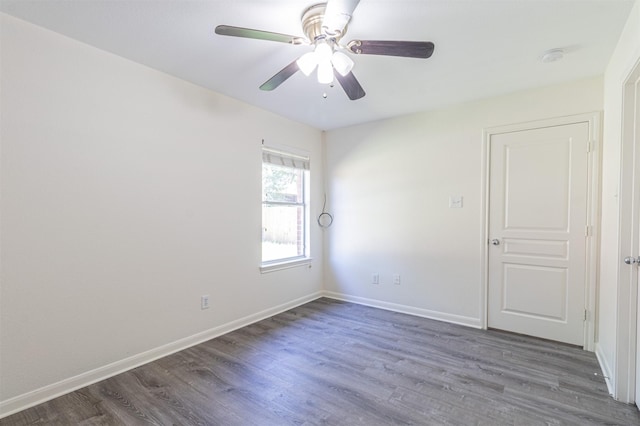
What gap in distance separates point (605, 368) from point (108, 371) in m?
3.81

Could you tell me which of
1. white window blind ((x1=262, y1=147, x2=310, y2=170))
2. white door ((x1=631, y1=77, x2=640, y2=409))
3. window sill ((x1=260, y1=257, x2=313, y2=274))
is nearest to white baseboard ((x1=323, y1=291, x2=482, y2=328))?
window sill ((x1=260, y1=257, x2=313, y2=274))

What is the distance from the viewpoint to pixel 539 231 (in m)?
2.92

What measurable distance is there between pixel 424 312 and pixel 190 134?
323cm

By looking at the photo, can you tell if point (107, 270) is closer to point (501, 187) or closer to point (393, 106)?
point (393, 106)

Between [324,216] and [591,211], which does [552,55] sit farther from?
[324,216]

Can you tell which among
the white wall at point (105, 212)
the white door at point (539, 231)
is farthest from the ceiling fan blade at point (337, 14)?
the white door at point (539, 231)

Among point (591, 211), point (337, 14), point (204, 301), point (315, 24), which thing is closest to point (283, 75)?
point (315, 24)

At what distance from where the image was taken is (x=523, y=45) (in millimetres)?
2148

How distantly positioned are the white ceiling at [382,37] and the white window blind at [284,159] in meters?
0.80

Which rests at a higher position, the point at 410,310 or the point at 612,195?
the point at 612,195

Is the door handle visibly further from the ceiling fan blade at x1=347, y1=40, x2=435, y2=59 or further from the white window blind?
the white window blind

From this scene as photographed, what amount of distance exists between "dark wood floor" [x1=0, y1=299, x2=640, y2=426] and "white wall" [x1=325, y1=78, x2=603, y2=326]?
0.66 m

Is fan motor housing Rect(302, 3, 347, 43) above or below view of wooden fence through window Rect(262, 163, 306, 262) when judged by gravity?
above

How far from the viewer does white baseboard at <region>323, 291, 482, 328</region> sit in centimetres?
329
